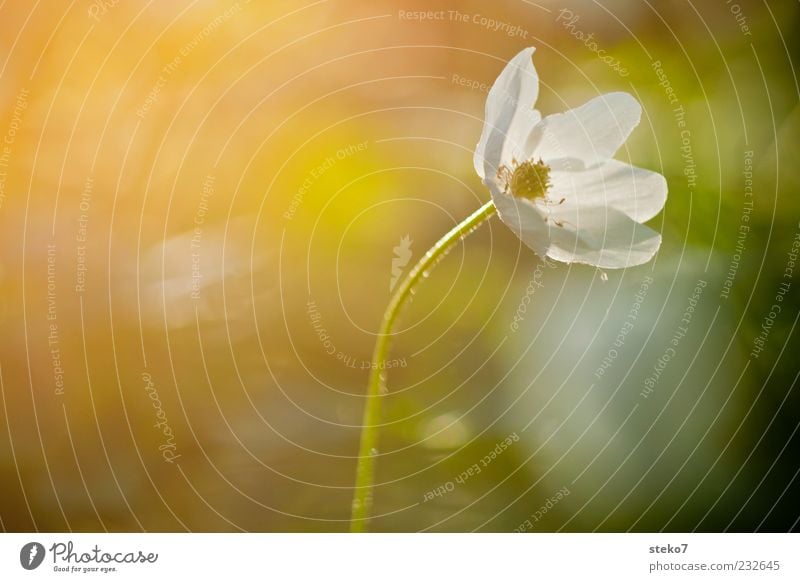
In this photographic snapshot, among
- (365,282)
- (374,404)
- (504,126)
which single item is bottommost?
(374,404)

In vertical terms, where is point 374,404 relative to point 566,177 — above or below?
below

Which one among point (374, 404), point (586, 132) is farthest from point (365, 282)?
point (586, 132)

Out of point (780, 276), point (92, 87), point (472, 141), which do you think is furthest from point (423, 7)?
point (780, 276)

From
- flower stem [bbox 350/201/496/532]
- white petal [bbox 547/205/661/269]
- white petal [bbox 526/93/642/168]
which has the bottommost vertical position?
flower stem [bbox 350/201/496/532]

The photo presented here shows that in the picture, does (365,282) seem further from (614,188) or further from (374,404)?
(614,188)
